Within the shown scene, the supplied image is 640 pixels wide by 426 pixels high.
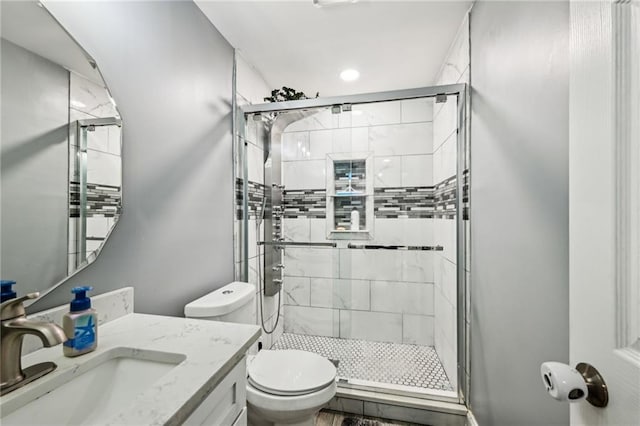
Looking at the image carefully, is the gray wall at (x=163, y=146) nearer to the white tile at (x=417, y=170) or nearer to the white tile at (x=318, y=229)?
the white tile at (x=318, y=229)

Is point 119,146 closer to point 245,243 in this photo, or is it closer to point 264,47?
point 245,243

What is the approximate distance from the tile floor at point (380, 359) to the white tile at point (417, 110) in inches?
66.4

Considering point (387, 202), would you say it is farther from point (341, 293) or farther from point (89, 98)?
point (89, 98)

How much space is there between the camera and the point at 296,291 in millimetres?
2225

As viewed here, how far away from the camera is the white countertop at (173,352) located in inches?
20.6

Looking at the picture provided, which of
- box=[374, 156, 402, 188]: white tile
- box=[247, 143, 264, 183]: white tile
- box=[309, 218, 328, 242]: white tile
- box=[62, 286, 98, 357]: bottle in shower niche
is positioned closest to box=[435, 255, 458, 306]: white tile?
box=[374, 156, 402, 188]: white tile

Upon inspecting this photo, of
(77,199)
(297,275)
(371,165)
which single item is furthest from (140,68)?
(297,275)

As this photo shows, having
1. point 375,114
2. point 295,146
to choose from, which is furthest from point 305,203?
point 375,114

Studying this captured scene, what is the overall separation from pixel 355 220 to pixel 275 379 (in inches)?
46.0

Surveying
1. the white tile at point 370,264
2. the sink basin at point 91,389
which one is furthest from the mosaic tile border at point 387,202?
the sink basin at point 91,389

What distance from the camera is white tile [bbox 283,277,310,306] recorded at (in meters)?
2.21

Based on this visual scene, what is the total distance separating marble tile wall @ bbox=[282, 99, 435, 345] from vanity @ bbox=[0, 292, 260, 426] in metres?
1.29

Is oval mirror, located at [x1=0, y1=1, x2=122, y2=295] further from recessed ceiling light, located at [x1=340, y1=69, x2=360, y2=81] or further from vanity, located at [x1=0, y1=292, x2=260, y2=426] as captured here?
recessed ceiling light, located at [x1=340, y1=69, x2=360, y2=81]

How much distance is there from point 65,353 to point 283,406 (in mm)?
894
